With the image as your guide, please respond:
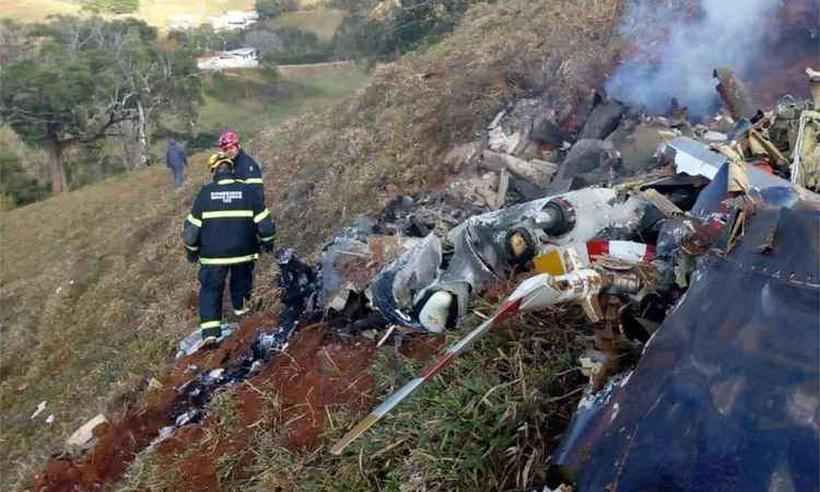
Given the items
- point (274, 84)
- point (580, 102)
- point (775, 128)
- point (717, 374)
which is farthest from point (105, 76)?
point (717, 374)

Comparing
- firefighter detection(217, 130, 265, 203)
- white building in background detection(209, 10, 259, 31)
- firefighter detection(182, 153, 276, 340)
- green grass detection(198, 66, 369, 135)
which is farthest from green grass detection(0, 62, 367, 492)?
white building in background detection(209, 10, 259, 31)

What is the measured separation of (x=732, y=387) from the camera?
7.32 feet

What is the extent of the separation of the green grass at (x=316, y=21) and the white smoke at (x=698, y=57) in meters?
46.4

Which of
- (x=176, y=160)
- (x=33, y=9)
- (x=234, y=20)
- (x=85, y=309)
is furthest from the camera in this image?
(x=234, y=20)

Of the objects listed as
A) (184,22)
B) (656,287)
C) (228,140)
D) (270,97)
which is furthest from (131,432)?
(184,22)

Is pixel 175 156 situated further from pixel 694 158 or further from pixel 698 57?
pixel 694 158

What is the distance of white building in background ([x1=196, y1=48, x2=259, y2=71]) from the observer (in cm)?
4822

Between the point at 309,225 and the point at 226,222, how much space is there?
3.00 m

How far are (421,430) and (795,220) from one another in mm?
1532

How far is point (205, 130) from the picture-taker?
124ft

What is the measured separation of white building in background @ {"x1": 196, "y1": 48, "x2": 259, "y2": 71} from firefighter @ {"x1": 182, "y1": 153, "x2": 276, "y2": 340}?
1718 inches

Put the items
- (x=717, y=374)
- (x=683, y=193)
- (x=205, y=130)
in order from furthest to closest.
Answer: (x=205, y=130), (x=683, y=193), (x=717, y=374)

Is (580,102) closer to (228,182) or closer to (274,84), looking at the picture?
(228,182)

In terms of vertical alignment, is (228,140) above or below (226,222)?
above
